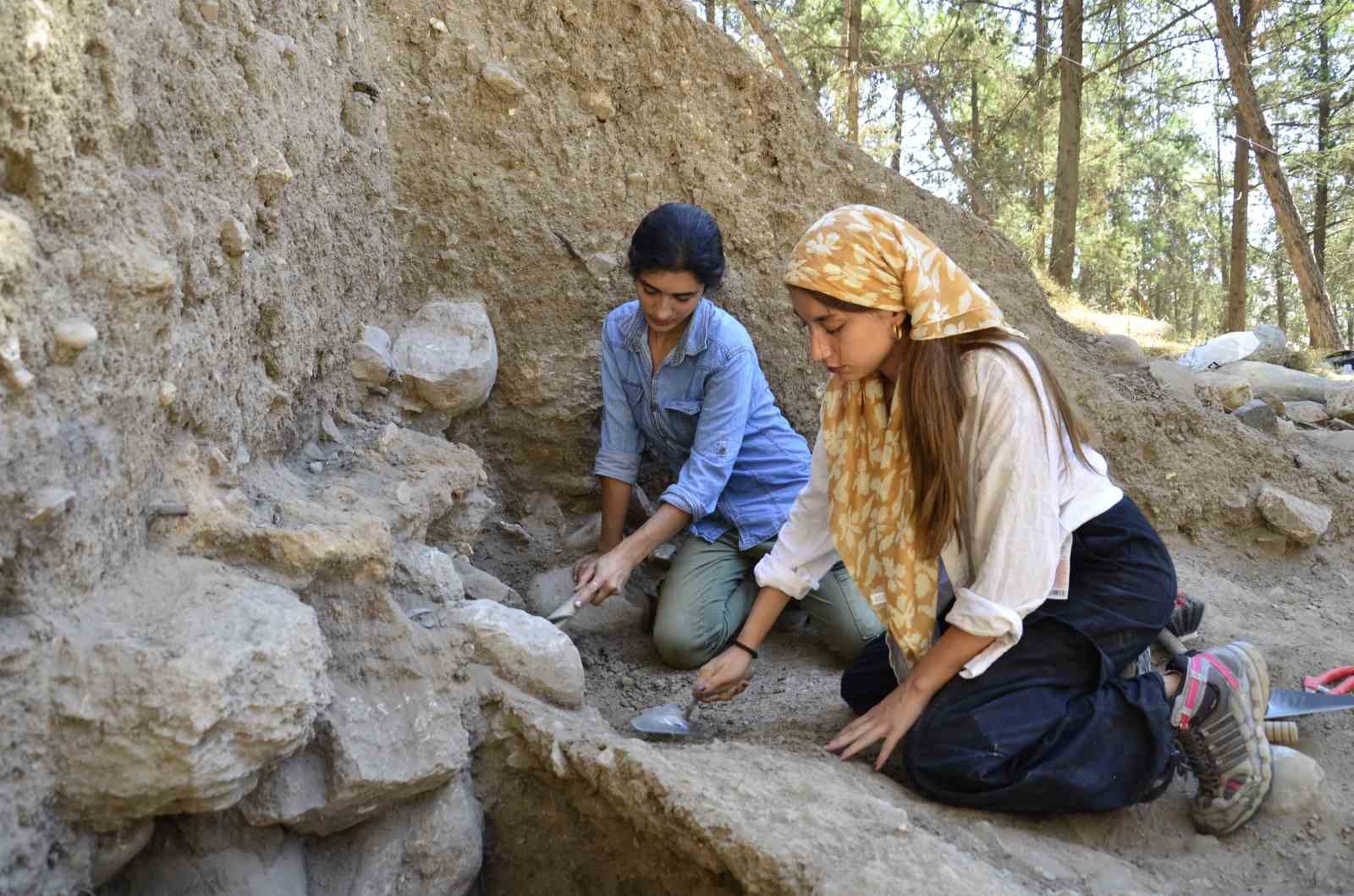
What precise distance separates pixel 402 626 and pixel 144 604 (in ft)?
1.56

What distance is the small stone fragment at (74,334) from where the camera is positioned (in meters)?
1.25

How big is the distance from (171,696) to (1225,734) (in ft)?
6.09

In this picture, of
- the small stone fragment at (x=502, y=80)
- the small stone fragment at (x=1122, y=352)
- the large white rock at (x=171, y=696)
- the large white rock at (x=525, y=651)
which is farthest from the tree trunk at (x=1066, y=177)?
the large white rock at (x=171, y=696)

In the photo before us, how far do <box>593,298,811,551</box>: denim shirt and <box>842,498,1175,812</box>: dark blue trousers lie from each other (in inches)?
37.7

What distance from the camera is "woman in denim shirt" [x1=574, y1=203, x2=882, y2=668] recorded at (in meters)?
2.51

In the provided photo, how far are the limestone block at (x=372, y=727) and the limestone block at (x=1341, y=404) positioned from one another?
4561mm

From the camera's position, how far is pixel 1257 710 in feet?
6.53

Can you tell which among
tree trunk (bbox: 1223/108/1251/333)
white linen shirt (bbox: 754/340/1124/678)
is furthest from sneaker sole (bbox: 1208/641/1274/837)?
tree trunk (bbox: 1223/108/1251/333)

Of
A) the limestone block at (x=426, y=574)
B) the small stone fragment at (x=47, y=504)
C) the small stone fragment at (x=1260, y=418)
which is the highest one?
the small stone fragment at (x=47, y=504)

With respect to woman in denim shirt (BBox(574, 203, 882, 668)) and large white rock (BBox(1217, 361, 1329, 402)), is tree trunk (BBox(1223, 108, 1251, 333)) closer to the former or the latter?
large white rock (BBox(1217, 361, 1329, 402))

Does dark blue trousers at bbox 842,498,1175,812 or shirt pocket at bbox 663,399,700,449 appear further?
shirt pocket at bbox 663,399,700,449

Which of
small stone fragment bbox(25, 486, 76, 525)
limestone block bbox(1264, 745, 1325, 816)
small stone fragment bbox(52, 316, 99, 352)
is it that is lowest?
limestone block bbox(1264, 745, 1325, 816)

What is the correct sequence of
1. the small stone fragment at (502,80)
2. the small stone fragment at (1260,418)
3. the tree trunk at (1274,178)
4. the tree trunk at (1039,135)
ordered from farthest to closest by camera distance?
the tree trunk at (1039,135) → the tree trunk at (1274,178) → the small stone fragment at (1260,418) → the small stone fragment at (502,80)

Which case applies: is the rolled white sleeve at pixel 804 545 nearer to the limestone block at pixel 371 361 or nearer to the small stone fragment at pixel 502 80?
the limestone block at pixel 371 361
